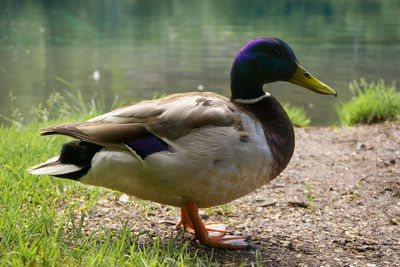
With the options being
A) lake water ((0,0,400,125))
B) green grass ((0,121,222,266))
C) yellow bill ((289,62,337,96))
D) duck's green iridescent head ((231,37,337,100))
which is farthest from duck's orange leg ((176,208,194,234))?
lake water ((0,0,400,125))

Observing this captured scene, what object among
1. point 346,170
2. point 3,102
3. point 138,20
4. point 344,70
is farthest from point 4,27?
point 346,170

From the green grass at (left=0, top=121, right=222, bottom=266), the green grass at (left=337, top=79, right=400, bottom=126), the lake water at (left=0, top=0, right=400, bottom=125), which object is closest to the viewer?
the green grass at (left=0, top=121, right=222, bottom=266)

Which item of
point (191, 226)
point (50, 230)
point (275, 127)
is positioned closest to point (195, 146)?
point (275, 127)

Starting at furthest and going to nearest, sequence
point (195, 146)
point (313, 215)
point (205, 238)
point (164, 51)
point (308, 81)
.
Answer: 1. point (164, 51)
2. point (313, 215)
3. point (308, 81)
4. point (205, 238)
5. point (195, 146)

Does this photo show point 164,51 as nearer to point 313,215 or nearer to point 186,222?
point 313,215

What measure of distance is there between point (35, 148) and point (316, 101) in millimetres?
5712

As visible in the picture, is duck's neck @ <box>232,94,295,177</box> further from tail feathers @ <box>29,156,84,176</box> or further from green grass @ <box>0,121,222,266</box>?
tail feathers @ <box>29,156,84,176</box>

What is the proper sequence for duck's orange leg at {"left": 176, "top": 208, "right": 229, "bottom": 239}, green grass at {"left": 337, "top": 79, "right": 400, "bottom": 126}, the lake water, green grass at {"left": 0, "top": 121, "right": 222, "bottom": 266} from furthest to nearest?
the lake water
green grass at {"left": 337, "top": 79, "right": 400, "bottom": 126}
duck's orange leg at {"left": 176, "top": 208, "right": 229, "bottom": 239}
green grass at {"left": 0, "top": 121, "right": 222, "bottom": 266}

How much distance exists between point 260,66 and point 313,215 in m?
1.19

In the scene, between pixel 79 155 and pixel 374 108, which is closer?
pixel 79 155

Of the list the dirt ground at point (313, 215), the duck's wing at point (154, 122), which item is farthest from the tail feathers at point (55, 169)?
the dirt ground at point (313, 215)

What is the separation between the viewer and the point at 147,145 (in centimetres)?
248

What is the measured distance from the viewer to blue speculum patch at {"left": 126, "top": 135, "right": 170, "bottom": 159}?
247cm

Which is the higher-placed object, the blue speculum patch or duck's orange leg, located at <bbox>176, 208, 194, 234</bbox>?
the blue speculum patch
